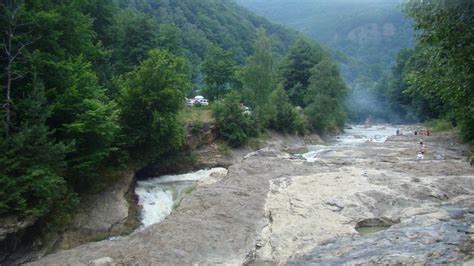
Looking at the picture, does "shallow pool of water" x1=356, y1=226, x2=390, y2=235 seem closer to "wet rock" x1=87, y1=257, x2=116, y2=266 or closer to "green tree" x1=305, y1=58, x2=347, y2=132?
"wet rock" x1=87, y1=257, x2=116, y2=266

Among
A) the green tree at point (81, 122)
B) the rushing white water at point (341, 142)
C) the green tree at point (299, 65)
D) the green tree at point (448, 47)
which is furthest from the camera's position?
the green tree at point (299, 65)

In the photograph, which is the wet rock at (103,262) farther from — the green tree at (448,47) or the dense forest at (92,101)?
the green tree at (448,47)

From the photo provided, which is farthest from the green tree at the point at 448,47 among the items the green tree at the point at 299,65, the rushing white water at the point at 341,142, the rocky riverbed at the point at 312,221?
the green tree at the point at 299,65

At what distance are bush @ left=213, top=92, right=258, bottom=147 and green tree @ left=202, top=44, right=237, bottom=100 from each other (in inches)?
476

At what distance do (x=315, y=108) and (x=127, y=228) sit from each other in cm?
4422

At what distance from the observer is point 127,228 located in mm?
22516

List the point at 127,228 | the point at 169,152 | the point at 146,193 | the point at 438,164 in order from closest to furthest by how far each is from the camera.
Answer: the point at 127,228 → the point at 146,193 → the point at 438,164 → the point at 169,152

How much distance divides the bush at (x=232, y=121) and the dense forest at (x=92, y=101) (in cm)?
10

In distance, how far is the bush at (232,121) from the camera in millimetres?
41594

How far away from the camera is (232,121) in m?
42.1

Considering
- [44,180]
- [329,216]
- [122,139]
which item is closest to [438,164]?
[329,216]

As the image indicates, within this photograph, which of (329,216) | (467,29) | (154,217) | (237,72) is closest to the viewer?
(467,29)

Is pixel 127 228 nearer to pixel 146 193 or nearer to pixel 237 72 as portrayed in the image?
pixel 146 193

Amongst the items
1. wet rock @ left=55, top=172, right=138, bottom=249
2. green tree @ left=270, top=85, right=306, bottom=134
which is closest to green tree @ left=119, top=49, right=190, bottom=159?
wet rock @ left=55, top=172, right=138, bottom=249
